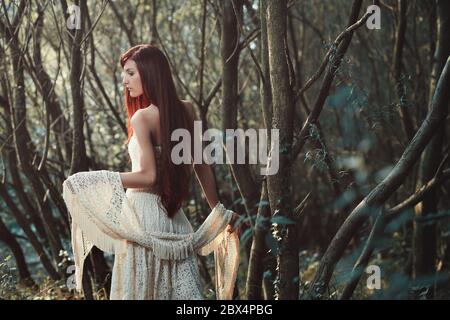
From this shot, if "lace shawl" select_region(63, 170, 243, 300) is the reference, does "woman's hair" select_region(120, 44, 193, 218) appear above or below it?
above

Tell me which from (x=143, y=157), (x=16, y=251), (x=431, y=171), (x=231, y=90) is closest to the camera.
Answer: (x=143, y=157)

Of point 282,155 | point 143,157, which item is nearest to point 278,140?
point 282,155

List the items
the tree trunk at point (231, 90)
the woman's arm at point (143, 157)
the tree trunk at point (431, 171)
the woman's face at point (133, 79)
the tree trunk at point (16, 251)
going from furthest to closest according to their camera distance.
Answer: the tree trunk at point (16, 251), the tree trunk at point (431, 171), the tree trunk at point (231, 90), the woman's face at point (133, 79), the woman's arm at point (143, 157)

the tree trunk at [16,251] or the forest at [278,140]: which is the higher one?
the forest at [278,140]

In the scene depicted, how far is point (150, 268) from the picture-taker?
3.56 meters

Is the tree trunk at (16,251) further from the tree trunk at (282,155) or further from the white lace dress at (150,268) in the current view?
the tree trunk at (282,155)

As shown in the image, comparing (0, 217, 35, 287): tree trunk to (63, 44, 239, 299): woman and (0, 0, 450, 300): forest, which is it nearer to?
(0, 0, 450, 300): forest

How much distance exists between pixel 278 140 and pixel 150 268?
0.85 m

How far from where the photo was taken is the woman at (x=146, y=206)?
3.49 m

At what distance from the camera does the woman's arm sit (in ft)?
11.4

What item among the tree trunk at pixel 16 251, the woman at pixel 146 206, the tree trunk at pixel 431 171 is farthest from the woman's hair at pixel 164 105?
the tree trunk at pixel 16 251

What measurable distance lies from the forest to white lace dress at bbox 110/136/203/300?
0.34 m

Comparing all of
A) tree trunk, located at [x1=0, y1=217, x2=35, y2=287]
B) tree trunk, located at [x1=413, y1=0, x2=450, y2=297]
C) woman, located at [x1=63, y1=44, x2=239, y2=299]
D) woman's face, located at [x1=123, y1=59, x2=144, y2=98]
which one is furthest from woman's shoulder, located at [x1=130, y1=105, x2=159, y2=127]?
tree trunk, located at [x1=0, y1=217, x2=35, y2=287]

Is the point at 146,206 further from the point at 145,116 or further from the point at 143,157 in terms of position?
the point at 145,116
